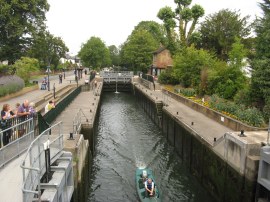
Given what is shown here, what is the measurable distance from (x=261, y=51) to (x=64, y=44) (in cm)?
7516

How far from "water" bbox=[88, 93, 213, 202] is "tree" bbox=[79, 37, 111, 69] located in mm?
56188

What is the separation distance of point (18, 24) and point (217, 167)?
36408 millimetres

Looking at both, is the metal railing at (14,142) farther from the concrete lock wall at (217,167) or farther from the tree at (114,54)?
the tree at (114,54)

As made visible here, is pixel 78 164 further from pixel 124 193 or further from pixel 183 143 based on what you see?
pixel 183 143

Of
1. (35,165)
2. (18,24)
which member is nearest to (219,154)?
(35,165)

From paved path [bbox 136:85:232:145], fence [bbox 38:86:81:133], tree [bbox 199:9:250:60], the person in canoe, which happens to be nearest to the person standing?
fence [bbox 38:86:81:133]

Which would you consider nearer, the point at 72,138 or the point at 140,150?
the point at 72,138

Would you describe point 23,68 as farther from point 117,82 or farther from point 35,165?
point 35,165

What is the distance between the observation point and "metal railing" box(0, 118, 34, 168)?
31.0 feet

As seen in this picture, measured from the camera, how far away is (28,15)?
43125mm

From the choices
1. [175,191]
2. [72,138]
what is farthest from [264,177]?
[72,138]

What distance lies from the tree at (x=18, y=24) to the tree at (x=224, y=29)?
1073 inches

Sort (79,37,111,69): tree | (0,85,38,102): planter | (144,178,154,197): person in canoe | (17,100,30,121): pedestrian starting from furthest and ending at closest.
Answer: (79,37,111,69): tree → (0,85,38,102): planter → (144,178,154,197): person in canoe → (17,100,30,121): pedestrian

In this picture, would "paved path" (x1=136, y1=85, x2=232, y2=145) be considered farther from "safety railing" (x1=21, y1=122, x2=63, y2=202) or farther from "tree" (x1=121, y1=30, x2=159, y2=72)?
"tree" (x1=121, y1=30, x2=159, y2=72)
